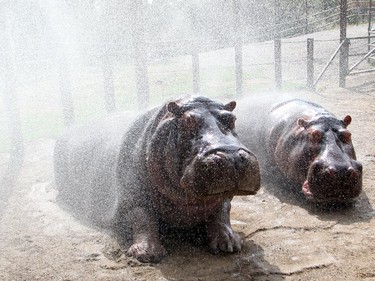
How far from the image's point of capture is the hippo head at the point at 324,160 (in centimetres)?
432

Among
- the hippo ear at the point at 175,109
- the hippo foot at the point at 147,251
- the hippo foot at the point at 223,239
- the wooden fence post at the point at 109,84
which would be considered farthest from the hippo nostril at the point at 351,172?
the wooden fence post at the point at 109,84

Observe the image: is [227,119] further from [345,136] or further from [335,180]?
[345,136]

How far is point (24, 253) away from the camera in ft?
12.7

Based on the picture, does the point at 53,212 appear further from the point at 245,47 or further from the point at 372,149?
the point at 245,47

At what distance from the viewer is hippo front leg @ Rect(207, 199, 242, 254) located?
3619mm

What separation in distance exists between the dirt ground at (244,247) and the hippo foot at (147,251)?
0.17 ft

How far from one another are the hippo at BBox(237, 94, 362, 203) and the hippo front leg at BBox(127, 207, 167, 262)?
158cm

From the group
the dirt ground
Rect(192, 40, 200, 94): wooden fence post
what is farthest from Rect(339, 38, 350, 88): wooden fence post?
the dirt ground

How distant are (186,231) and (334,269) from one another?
4.12 ft

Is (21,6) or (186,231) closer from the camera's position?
(186,231)

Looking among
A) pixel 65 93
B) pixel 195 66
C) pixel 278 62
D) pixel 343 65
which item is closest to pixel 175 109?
pixel 65 93

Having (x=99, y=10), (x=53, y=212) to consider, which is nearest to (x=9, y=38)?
(x=53, y=212)

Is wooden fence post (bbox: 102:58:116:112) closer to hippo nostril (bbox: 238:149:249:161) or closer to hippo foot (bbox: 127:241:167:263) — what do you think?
hippo foot (bbox: 127:241:167:263)

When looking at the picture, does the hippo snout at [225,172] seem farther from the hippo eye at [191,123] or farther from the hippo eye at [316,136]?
the hippo eye at [316,136]
